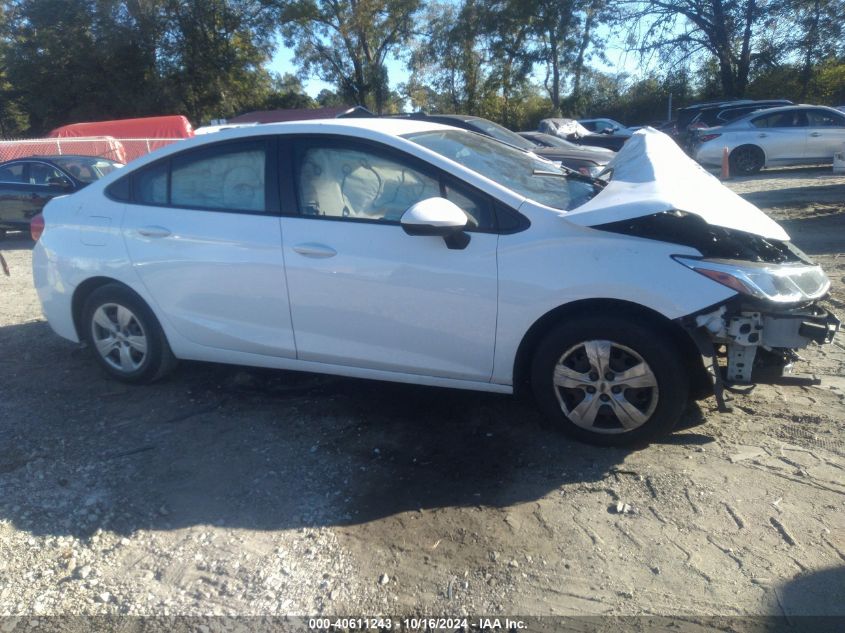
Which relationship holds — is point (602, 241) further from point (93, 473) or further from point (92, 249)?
point (92, 249)

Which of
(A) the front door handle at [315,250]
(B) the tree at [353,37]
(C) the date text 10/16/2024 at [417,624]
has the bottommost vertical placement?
(C) the date text 10/16/2024 at [417,624]

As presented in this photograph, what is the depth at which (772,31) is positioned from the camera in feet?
104

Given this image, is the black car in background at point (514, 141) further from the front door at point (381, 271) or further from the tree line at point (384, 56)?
the tree line at point (384, 56)

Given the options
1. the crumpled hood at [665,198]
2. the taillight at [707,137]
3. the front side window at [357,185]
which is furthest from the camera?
the taillight at [707,137]

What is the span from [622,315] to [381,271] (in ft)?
4.17

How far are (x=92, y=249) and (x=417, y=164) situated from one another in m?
2.31

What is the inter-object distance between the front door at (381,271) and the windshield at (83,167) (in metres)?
9.56

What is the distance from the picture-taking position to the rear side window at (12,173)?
12.6 m

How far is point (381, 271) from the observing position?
156 inches

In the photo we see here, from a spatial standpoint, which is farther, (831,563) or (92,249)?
(92,249)

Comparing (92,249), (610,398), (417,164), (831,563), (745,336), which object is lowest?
(831,563)

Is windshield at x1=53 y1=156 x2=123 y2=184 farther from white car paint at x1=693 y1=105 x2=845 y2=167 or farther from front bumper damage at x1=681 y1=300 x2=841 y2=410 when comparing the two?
white car paint at x1=693 y1=105 x2=845 y2=167

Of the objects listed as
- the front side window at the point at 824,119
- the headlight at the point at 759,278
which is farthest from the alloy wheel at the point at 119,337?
the front side window at the point at 824,119

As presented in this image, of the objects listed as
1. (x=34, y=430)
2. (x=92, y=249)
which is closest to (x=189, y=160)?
(x=92, y=249)
